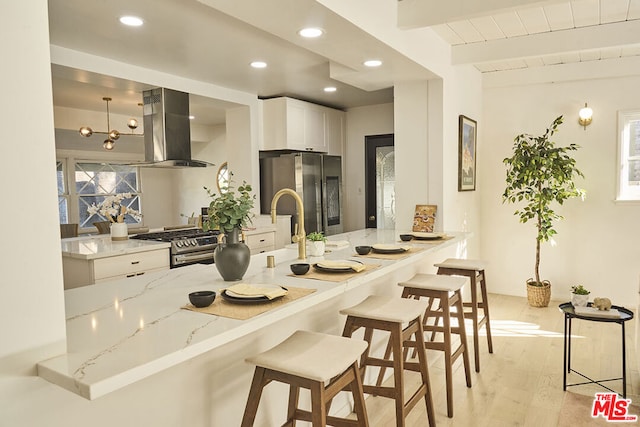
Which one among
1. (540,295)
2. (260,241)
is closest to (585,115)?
(540,295)

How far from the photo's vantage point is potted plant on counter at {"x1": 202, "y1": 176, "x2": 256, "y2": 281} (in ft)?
6.37

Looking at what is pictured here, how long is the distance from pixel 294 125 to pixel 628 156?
358 cm

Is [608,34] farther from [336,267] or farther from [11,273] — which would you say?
[11,273]

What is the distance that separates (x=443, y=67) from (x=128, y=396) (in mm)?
3483

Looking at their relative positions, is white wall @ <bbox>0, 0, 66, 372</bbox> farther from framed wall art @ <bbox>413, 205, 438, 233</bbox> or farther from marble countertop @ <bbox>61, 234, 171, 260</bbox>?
framed wall art @ <bbox>413, 205, 438, 233</bbox>

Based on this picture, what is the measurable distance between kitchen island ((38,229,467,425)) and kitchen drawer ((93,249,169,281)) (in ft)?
4.52

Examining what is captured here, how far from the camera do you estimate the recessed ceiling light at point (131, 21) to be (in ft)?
9.39

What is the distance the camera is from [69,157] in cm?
702

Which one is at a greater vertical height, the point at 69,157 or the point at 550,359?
the point at 69,157

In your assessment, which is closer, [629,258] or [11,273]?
[11,273]

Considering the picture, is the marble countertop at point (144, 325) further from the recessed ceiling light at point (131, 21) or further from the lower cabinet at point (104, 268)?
the recessed ceiling light at point (131, 21)

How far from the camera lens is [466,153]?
4.62m

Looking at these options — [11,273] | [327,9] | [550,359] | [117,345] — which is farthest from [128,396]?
[550,359]

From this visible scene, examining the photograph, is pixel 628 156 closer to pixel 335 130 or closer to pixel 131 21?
pixel 335 130
